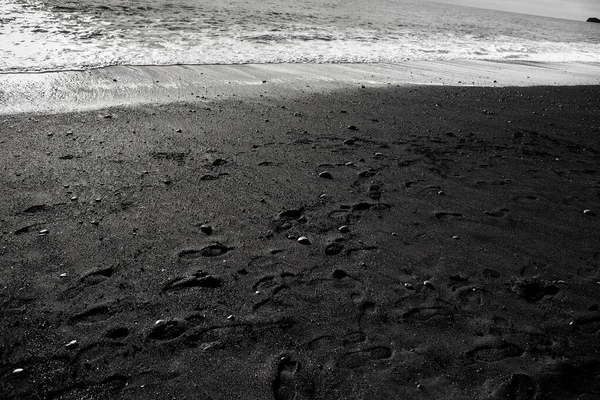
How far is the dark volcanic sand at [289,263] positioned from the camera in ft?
8.48

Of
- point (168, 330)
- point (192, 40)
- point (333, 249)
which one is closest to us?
point (168, 330)

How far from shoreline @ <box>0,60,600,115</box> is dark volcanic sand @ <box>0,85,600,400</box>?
0.92m

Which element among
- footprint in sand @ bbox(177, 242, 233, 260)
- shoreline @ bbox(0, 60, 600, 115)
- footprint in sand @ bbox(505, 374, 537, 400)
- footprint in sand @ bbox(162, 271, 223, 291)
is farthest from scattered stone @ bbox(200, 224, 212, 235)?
shoreline @ bbox(0, 60, 600, 115)

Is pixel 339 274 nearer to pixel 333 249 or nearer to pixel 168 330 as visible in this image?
pixel 333 249

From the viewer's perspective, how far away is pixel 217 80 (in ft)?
28.7

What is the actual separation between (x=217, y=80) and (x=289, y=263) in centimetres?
611

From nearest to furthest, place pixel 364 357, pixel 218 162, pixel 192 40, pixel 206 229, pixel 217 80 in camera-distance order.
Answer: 1. pixel 364 357
2. pixel 206 229
3. pixel 218 162
4. pixel 217 80
5. pixel 192 40

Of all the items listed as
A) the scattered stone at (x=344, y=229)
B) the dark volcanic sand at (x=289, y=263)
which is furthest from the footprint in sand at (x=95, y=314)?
the scattered stone at (x=344, y=229)

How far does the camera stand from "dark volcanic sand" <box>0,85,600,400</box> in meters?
2.59

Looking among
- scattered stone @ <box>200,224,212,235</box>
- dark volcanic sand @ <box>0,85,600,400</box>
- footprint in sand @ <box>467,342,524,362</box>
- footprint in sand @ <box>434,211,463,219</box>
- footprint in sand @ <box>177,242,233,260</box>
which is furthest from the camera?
footprint in sand @ <box>434,211,463,219</box>

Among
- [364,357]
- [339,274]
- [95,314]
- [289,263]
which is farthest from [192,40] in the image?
[364,357]

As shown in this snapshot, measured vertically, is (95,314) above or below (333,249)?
below

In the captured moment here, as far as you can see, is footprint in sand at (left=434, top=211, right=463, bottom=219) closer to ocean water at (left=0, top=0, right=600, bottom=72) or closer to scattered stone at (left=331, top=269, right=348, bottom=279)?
scattered stone at (left=331, top=269, right=348, bottom=279)

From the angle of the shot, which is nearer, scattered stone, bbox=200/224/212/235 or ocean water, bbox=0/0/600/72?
Answer: scattered stone, bbox=200/224/212/235
